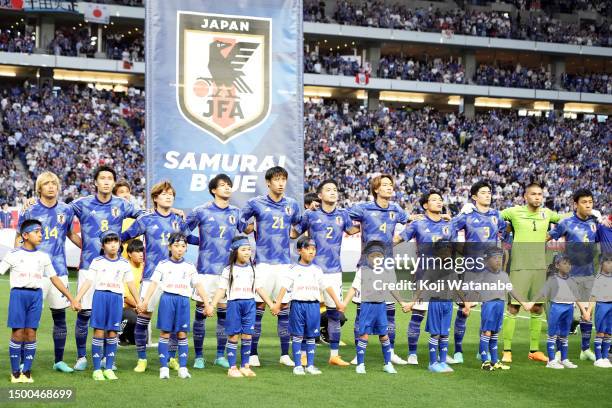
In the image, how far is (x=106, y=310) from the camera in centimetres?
913

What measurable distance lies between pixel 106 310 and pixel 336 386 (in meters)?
2.53

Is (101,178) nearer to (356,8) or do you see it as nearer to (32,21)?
(32,21)

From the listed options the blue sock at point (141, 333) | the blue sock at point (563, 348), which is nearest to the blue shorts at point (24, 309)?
the blue sock at point (141, 333)

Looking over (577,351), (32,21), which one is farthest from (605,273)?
(32,21)

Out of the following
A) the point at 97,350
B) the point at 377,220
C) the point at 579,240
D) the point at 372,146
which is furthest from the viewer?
the point at 372,146

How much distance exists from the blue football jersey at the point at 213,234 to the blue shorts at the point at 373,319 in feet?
5.54

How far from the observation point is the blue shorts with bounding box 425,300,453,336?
10.0 metres

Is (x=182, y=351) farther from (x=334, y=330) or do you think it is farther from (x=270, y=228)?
(x=334, y=330)

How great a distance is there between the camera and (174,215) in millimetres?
9984

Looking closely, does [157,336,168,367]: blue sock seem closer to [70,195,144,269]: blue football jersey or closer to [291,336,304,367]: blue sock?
[70,195,144,269]: blue football jersey

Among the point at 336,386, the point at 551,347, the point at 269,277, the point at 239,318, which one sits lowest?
the point at 336,386

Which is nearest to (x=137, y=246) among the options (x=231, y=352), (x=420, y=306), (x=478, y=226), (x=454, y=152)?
(x=231, y=352)

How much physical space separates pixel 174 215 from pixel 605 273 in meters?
5.37

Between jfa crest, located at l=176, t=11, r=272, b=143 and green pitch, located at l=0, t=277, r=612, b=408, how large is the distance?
3175mm
